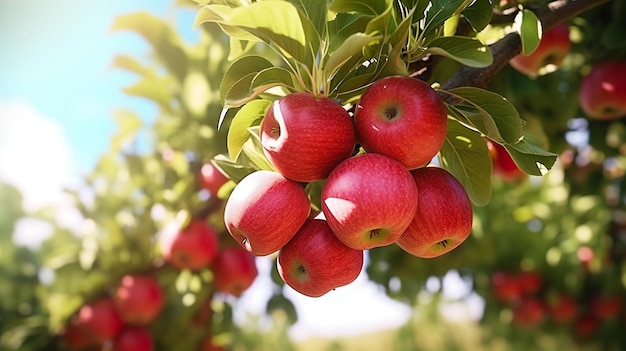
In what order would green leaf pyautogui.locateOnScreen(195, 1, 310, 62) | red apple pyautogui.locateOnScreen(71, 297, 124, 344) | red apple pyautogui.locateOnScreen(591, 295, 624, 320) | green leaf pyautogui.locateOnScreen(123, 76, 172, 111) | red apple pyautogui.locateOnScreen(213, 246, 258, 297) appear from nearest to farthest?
green leaf pyautogui.locateOnScreen(195, 1, 310, 62) → green leaf pyautogui.locateOnScreen(123, 76, 172, 111) → red apple pyautogui.locateOnScreen(213, 246, 258, 297) → red apple pyautogui.locateOnScreen(71, 297, 124, 344) → red apple pyautogui.locateOnScreen(591, 295, 624, 320)

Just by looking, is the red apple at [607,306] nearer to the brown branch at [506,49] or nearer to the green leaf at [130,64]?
the brown branch at [506,49]

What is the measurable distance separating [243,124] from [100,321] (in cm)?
141

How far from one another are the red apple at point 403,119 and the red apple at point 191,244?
3.48 feet

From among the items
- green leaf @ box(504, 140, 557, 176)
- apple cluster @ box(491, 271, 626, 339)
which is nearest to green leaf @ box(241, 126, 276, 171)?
green leaf @ box(504, 140, 557, 176)

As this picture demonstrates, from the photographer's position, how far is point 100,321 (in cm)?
198

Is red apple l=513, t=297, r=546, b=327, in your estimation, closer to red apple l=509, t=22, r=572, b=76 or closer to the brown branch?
red apple l=509, t=22, r=572, b=76

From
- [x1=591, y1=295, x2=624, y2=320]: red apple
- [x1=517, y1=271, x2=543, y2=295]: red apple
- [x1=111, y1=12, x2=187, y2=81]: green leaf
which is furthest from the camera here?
[x1=591, y1=295, x2=624, y2=320]: red apple

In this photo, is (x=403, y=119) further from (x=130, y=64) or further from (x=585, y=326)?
(x=585, y=326)

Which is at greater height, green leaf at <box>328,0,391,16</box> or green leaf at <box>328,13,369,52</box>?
green leaf at <box>328,0,391,16</box>

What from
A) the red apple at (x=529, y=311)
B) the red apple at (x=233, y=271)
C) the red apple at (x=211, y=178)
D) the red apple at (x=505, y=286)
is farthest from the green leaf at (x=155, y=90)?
the red apple at (x=529, y=311)

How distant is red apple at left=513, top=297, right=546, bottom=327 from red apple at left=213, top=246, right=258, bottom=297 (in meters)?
1.99

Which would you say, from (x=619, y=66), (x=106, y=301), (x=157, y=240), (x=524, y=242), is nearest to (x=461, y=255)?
(x=524, y=242)

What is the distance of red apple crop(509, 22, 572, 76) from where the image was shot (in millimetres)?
1423

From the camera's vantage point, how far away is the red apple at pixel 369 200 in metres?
0.72
